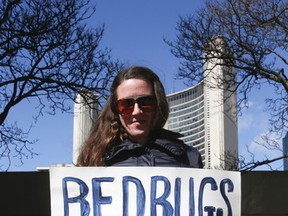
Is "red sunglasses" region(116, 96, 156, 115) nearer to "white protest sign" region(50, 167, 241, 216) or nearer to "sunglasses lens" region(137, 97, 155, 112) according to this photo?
"sunglasses lens" region(137, 97, 155, 112)

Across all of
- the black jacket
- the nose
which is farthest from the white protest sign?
the nose

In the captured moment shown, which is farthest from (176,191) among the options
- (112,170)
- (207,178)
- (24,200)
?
(24,200)

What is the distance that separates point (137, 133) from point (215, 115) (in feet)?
76.4

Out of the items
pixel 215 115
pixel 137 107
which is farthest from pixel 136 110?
pixel 215 115

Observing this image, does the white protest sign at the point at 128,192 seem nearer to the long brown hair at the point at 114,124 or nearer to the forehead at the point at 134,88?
the long brown hair at the point at 114,124

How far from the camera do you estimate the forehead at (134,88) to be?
1798 mm

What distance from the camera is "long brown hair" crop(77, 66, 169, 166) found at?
1827 millimetres

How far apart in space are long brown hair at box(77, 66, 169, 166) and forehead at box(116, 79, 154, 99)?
0.01 m

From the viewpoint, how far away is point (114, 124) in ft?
6.17

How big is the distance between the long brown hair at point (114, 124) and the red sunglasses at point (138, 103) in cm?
3

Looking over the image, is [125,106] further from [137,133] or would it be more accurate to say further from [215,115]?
[215,115]

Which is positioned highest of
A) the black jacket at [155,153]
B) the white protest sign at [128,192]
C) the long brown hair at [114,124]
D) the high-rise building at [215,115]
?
the high-rise building at [215,115]

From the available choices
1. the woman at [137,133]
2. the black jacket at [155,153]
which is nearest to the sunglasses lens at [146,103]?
the woman at [137,133]

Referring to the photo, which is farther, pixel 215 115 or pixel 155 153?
pixel 215 115
